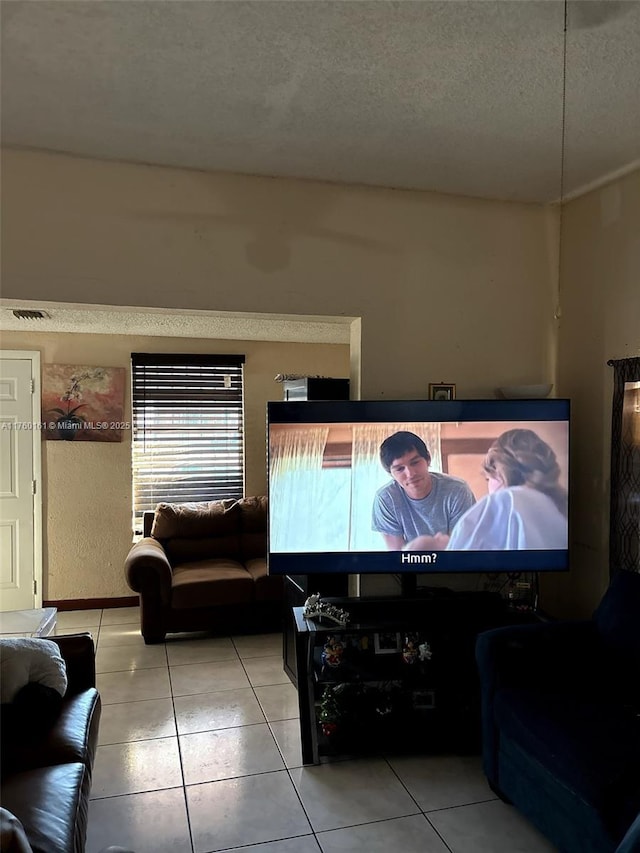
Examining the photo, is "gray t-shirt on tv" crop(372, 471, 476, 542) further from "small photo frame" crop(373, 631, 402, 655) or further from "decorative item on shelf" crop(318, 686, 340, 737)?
"decorative item on shelf" crop(318, 686, 340, 737)

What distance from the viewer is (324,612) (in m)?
2.99

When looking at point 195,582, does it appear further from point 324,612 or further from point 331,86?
point 331,86

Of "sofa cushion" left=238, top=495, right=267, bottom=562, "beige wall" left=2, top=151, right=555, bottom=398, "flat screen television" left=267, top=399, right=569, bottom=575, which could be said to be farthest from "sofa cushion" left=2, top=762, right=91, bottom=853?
"sofa cushion" left=238, top=495, right=267, bottom=562

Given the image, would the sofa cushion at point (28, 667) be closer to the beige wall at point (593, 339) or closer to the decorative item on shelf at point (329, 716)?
the decorative item on shelf at point (329, 716)

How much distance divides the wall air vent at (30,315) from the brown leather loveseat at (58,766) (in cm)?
254

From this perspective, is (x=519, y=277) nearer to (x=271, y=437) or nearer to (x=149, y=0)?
(x=271, y=437)

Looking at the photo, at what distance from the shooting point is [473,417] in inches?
121

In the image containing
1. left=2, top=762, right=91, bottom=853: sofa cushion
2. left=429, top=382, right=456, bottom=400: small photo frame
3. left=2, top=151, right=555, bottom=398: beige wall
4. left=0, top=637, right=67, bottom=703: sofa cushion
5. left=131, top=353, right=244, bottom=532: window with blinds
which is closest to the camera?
left=2, top=762, right=91, bottom=853: sofa cushion

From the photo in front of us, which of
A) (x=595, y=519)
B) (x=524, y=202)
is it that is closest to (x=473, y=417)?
(x=595, y=519)

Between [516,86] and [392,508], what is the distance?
1855 millimetres

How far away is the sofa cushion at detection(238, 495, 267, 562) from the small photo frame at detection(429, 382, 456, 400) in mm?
2338

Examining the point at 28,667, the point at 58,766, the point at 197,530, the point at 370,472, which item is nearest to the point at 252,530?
the point at 197,530

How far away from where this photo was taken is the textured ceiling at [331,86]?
188cm

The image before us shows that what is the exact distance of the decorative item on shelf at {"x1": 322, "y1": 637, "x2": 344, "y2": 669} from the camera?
2.96 m
